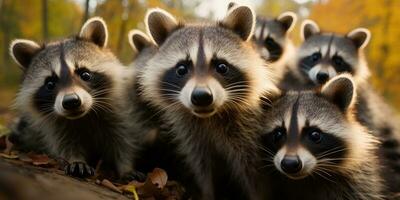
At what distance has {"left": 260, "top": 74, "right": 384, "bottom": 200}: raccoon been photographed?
439 cm

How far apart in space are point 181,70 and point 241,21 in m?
0.81

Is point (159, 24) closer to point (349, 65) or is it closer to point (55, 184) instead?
point (55, 184)

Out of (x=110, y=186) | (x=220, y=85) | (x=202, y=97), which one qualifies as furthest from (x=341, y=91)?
(x=110, y=186)

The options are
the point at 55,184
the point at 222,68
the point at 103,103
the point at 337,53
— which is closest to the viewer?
the point at 55,184

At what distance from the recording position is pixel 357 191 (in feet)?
15.0

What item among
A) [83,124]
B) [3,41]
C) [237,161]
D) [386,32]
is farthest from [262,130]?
[3,41]

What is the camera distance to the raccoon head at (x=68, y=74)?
4648 mm

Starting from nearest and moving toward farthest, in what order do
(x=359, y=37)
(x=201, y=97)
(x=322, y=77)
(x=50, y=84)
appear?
(x=201, y=97) < (x=50, y=84) < (x=322, y=77) < (x=359, y=37)

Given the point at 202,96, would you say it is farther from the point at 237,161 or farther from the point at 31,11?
the point at 31,11

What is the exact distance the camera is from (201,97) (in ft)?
13.1

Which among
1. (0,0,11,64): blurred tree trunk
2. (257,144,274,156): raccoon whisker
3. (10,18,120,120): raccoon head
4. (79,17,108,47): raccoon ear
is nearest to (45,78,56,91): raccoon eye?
(10,18,120,120): raccoon head

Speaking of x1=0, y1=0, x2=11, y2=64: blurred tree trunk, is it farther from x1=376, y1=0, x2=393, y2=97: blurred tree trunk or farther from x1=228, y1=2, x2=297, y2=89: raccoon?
x1=228, y1=2, x2=297, y2=89: raccoon

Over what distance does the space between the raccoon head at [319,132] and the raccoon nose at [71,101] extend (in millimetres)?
1679

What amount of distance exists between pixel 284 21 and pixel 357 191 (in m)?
3.70
